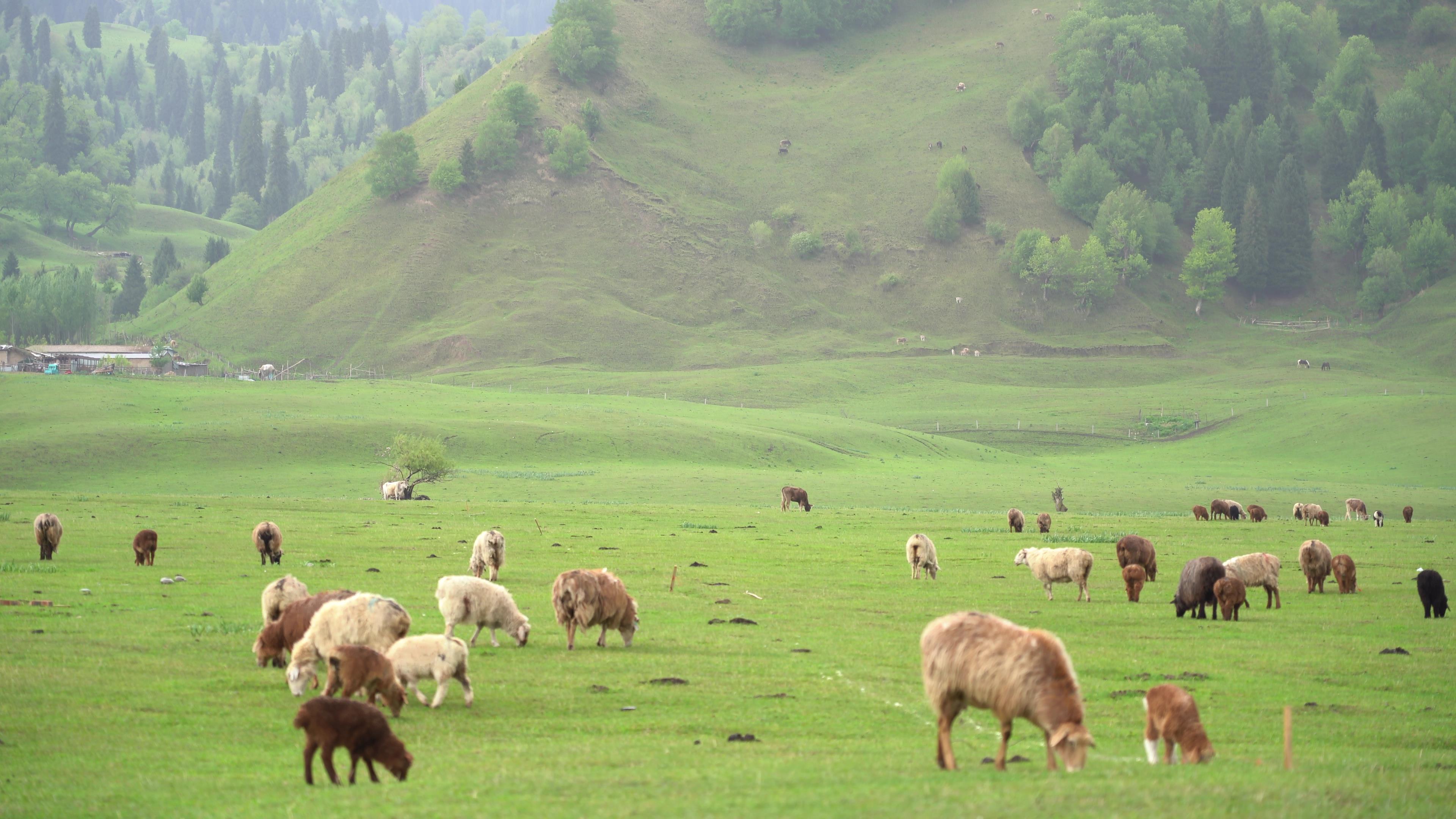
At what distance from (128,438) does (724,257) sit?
346 ft

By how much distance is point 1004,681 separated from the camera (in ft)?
44.0

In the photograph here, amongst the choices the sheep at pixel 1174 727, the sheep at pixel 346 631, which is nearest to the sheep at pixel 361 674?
the sheep at pixel 346 631

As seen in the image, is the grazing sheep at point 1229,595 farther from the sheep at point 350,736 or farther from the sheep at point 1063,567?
the sheep at point 350,736

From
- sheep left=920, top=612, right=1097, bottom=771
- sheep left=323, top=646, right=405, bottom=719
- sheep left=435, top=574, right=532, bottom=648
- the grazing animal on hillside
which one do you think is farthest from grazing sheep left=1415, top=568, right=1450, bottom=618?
the grazing animal on hillside

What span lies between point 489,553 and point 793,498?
34512 millimetres

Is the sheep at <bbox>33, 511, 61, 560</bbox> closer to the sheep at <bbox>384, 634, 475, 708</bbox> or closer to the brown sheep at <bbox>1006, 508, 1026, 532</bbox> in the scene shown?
the sheep at <bbox>384, 634, 475, 708</bbox>

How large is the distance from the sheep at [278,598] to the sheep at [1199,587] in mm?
18603

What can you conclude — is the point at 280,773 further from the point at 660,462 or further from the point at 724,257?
the point at 724,257

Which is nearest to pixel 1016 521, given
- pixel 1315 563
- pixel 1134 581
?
pixel 1315 563

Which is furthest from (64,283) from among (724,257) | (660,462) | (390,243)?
(660,462)

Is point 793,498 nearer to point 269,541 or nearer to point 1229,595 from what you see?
point 269,541

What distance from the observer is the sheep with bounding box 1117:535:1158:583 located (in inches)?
1342

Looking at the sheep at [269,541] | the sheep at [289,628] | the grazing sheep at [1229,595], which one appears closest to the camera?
the sheep at [289,628]

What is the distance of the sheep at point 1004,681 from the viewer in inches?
521
